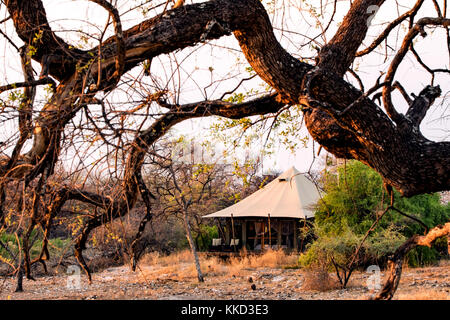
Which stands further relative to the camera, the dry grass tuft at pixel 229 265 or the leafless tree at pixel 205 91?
the dry grass tuft at pixel 229 265

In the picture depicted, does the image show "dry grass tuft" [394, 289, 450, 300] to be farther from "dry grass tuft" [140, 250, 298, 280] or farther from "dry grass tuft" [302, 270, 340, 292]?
"dry grass tuft" [140, 250, 298, 280]

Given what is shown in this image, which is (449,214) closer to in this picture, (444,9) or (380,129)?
(444,9)

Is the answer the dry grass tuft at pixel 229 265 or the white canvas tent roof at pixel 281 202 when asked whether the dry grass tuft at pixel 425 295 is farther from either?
the white canvas tent roof at pixel 281 202

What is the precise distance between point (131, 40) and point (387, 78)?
2013 millimetres

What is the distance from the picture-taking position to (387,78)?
3.55 m

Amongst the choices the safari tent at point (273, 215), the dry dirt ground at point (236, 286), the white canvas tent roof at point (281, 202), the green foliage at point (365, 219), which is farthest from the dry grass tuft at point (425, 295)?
the white canvas tent roof at point (281, 202)

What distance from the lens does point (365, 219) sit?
540 inches

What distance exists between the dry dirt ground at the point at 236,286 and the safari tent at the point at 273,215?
6.44ft

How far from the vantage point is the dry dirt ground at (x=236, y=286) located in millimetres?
9836

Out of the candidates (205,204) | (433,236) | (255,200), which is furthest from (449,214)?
(433,236)

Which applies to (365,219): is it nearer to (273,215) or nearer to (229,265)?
(273,215)

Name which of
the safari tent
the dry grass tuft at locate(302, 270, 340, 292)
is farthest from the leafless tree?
the safari tent

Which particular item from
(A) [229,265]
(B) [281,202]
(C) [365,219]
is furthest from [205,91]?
(B) [281,202]

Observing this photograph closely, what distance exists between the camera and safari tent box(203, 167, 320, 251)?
56.0ft
